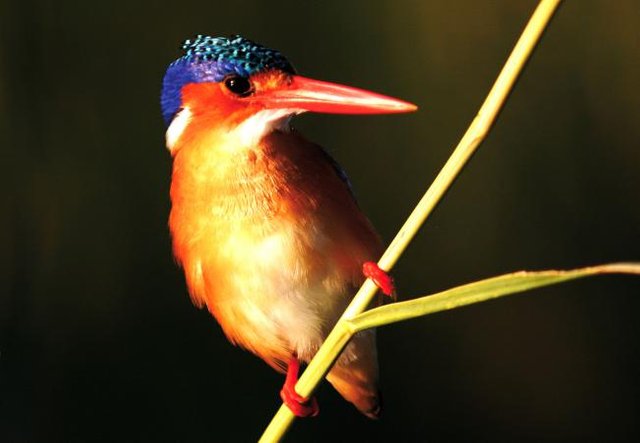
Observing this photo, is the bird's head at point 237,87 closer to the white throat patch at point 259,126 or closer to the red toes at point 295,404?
the white throat patch at point 259,126

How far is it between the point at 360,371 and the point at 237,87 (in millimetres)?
361

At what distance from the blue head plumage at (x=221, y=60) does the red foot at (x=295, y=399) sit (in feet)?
0.82

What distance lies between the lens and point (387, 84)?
1375mm

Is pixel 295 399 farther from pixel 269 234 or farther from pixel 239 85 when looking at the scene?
pixel 239 85

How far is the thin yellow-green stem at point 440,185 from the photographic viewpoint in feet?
1.35

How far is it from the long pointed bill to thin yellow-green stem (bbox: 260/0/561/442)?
0.12 feet

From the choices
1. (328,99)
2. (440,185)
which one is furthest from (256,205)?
(440,185)

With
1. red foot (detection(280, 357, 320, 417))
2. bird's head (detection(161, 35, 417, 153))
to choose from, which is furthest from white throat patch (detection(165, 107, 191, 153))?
red foot (detection(280, 357, 320, 417))

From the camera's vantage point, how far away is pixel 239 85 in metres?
0.69

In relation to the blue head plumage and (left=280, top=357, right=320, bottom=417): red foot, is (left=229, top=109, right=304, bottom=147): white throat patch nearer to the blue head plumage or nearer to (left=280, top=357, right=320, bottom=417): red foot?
the blue head plumage

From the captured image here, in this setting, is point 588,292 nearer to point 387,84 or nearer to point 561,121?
point 561,121

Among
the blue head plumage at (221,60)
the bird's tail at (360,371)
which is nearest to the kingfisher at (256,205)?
the blue head plumage at (221,60)

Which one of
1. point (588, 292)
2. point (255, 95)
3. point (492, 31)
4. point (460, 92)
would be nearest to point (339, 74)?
point (460, 92)

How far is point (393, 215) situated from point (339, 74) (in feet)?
0.79
